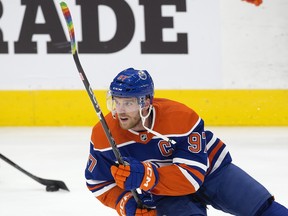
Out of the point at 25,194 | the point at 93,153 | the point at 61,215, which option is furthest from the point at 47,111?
the point at 93,153

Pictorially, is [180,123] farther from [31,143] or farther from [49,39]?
[49,39]

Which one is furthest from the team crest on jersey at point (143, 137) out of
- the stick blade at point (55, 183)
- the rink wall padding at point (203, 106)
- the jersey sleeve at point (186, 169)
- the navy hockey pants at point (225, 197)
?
the rink wall padding at point (203, 106)

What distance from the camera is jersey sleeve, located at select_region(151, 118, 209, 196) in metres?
2.44

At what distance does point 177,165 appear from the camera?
2453 mm

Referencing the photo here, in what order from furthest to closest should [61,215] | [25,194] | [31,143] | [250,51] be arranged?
[250,51]
[31,143]
[25,194]
[61,215]

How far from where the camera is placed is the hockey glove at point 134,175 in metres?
2.34

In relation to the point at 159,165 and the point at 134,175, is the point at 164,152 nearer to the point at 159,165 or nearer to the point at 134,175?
the point at 159,165

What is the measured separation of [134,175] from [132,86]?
274mm

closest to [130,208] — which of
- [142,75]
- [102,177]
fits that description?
[102,177]

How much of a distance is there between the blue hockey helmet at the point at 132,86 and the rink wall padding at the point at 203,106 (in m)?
3.15

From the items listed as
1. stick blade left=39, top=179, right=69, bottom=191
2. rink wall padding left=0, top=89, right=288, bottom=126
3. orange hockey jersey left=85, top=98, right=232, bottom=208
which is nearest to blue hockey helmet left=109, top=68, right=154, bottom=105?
orange hockey jersey left=85, top=98, right=232, bottom=208

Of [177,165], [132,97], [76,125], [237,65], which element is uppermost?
[132,97]

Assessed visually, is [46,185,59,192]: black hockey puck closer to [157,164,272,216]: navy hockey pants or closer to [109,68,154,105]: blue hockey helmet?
[157,164,272,216]: navy hockey pants

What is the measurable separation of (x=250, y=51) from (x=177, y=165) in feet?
10.7
